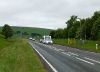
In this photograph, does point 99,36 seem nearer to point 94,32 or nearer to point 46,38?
point 94,32

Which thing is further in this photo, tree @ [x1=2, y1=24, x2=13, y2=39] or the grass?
tree @ [x1=2, y1=24, x2=13, y2=39]

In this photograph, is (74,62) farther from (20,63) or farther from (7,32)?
(7,32)

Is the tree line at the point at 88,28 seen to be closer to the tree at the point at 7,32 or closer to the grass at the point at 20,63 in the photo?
the tree at the point at 7,32

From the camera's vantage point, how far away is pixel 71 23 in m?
158

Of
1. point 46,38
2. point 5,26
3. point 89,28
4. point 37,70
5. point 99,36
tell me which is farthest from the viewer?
point 5,26

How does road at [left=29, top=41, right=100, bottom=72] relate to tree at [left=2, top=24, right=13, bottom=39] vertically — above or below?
below

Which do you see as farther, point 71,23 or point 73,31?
point 71,23

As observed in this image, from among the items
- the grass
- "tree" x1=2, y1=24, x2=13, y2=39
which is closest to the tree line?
"tree" x1=2, y1=24, x2=13, y2=39

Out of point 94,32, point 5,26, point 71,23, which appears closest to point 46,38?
point 94,32

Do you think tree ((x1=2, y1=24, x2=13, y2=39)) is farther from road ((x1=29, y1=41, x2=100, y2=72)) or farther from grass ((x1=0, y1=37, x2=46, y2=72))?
road ((x1=29, y1=41, x2=100, y2=72))

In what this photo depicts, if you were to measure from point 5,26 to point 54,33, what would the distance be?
3135 cm

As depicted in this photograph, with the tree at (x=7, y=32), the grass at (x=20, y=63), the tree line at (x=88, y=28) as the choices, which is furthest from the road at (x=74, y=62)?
the tree at (x=7, y=32)

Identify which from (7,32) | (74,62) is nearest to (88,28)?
(7,32)

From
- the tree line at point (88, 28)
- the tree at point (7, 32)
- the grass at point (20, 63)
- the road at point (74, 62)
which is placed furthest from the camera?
the tree at point (7, 32)
